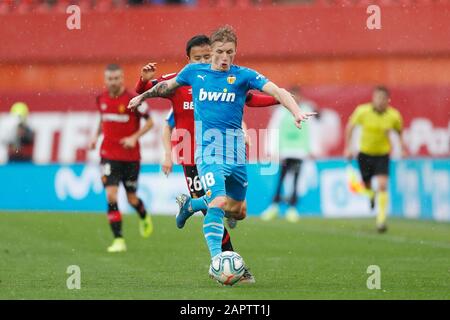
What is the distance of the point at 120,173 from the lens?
15352mm

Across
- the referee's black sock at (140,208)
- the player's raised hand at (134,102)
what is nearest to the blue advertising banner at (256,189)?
the referee's black sock at (140,208)

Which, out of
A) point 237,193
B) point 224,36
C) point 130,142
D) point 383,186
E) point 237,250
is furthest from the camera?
point 383,186

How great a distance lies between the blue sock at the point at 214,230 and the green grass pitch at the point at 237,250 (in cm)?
35

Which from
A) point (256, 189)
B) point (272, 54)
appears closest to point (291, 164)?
point (256, 189)

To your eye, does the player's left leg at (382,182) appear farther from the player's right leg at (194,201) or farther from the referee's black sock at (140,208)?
the player's right leg at (194,201)

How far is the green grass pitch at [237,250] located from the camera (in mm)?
9750

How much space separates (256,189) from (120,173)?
24.2 ft

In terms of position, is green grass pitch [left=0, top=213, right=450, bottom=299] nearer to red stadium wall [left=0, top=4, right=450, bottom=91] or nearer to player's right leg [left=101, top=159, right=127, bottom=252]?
player's right leg [left=101, top=159, right=127, bottom=252]

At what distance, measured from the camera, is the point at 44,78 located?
26.2 metres

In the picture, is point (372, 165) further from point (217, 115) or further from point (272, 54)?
point (217, 115)

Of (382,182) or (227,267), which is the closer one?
(227,267)

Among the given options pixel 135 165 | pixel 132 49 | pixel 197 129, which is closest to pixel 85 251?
pixel 135 165

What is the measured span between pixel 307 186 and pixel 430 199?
262 cm
